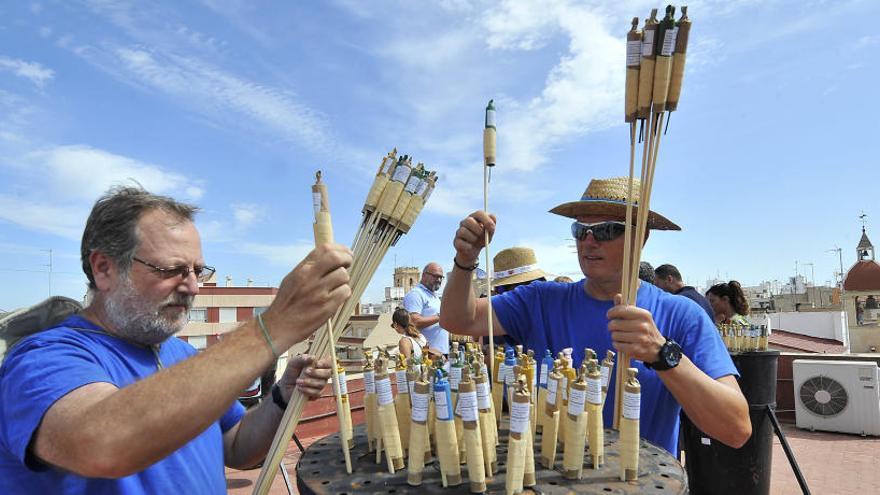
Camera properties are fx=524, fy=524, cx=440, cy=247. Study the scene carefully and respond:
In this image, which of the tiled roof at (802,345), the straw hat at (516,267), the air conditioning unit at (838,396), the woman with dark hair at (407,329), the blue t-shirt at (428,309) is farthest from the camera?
the tiled roof at (802,345)

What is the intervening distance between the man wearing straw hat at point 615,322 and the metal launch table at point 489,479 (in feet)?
0.93

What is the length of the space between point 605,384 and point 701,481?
345 centimetres

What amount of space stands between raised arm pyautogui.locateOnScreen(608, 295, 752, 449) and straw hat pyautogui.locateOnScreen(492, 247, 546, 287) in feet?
9.63

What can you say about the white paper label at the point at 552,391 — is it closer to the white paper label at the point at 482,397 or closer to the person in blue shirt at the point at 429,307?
the white paper label at the point at 482,397

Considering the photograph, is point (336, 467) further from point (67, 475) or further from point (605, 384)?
point (605, 384)

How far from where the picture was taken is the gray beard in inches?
59.2

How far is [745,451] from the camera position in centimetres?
433

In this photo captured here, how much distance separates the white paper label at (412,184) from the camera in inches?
59.6

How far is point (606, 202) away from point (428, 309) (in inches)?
155

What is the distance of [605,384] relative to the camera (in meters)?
1.86

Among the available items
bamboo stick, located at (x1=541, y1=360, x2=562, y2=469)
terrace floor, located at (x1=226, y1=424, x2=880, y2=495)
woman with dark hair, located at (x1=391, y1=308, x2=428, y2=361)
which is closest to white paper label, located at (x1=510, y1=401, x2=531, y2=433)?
bamboo stick, located at (x1=541, y1=360, x2=562, y2=469)

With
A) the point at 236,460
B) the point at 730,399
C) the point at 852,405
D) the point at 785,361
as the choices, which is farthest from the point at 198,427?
the point at 785,361

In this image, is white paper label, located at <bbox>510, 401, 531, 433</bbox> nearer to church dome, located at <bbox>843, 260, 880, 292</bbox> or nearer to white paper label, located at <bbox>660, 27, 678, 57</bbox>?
white paper label, located at <bbox>660, 27, 678, 57</bbox>

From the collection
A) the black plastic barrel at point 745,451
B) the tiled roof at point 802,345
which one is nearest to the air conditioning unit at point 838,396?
the black plastic barrel at point 745,451
